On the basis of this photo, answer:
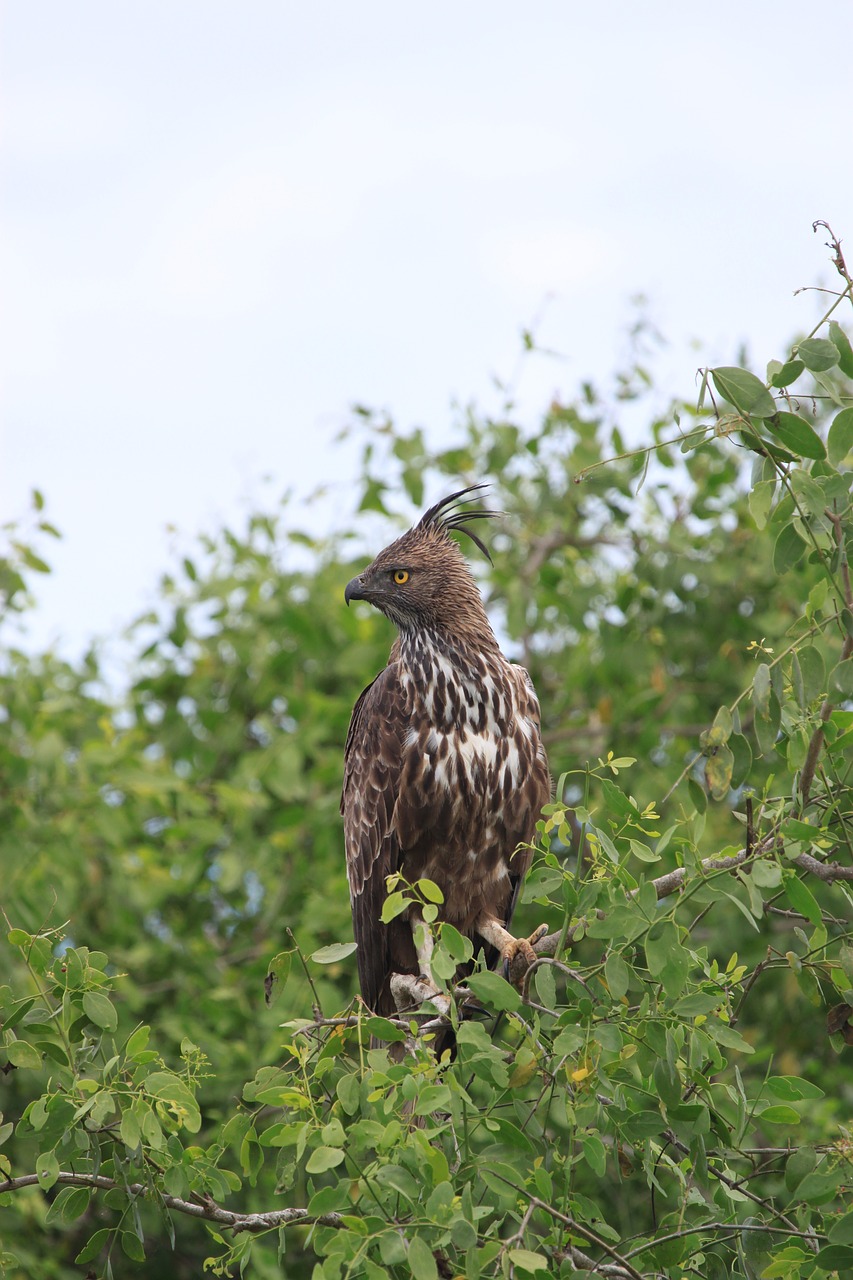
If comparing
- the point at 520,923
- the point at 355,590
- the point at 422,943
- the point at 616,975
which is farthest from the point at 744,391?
the point at 520,923

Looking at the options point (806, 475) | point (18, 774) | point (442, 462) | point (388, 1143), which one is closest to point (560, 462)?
point (442, 462)

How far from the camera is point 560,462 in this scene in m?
6.25

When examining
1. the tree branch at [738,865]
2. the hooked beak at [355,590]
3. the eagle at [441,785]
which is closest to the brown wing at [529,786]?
the eagle at [441,785]

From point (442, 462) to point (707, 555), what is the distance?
143cm

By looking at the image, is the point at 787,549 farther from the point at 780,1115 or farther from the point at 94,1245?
the point at 94,1245

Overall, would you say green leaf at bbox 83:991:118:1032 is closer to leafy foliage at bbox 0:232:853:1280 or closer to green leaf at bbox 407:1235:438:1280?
leafy foliage at bbox 0:232:853:1280

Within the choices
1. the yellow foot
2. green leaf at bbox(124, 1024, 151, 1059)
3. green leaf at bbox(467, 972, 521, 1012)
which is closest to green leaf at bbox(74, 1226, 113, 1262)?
green leaf at bbox(124, 1024, 151, 1059)

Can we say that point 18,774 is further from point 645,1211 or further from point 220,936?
point 645,1211

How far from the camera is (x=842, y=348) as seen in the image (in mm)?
2379

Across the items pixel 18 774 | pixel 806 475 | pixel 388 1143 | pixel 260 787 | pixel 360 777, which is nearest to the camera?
pixel 388 1143

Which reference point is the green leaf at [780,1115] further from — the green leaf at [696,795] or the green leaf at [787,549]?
the green leaf at [787,549]

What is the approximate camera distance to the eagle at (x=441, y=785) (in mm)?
4164

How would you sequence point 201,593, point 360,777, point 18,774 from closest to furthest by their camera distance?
point 360,777 → point 18,774 → point 201,593

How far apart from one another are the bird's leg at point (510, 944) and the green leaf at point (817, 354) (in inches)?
73.4
